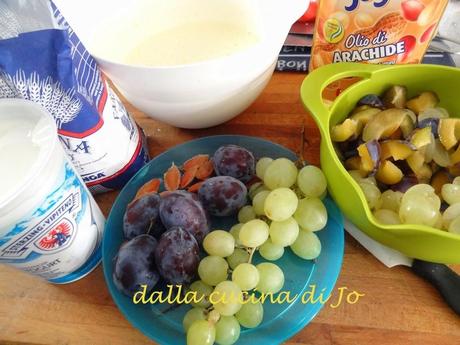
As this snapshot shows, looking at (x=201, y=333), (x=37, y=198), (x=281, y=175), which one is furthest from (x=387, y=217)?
(x=37, y=198)

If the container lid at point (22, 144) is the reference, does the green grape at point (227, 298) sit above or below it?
below

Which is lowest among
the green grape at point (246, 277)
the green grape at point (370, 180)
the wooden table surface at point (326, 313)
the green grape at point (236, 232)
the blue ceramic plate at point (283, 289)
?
the wooden table surface at point (326, 313)

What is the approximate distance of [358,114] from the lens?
1.61ft

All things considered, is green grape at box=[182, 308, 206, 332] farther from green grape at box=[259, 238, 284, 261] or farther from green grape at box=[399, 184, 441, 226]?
green grape at box=[399, 184, 441, 226]

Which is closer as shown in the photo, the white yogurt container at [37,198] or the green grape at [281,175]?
the white yogurt container at [37,198]

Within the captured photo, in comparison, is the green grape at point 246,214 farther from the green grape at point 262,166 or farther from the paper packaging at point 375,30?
the paper packaging at point 375,30

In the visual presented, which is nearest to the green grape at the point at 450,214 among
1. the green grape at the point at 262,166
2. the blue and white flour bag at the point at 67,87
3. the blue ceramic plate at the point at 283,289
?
the blue ceramic plate at the point at 283,289

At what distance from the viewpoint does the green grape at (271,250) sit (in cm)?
44

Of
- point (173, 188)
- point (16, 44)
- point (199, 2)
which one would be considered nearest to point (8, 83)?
point (16, 44)

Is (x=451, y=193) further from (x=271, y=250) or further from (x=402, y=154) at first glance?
(x=271, y=250)

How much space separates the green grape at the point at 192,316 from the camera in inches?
15.8

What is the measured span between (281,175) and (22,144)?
0.97ft

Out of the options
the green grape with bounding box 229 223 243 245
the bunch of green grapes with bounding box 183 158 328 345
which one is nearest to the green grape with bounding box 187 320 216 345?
the bunch of green grapes with bounding box 183 158 328 345

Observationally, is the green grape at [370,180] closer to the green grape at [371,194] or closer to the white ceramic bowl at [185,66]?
the green grape at [371,194]
